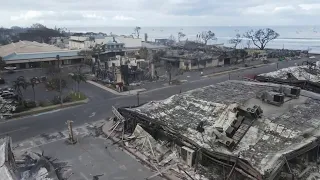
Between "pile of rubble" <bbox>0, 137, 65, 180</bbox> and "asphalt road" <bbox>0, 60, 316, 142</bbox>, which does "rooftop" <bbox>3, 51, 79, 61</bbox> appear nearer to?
"asphalt road" <bbox>0, 60, 316, 142</bbox>

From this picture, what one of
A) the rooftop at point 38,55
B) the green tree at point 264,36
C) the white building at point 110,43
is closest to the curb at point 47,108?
the rooftop at point 38,55

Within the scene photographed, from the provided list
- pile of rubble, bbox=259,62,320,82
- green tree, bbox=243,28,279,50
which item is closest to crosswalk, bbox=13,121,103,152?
pile of rubble, bbox=259,62,320,82

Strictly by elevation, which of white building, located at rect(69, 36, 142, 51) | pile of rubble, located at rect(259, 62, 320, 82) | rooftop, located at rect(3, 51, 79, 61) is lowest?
pile of rubble, located at rect(259, 62, 320, 82)

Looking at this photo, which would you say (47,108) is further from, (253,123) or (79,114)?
(253,123)

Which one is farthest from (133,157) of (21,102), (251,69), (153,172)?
(251,69)

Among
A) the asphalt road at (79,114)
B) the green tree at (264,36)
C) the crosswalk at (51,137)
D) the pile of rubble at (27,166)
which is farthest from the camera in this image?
the green tree at (264,36)

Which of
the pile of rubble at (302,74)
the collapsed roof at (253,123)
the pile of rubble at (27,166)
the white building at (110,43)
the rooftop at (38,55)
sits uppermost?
the white building at (110,43)

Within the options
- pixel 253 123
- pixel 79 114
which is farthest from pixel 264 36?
pixel 253 123

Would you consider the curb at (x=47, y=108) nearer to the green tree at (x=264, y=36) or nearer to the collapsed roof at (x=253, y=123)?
the collapsed roof at (x=253, y=123)
